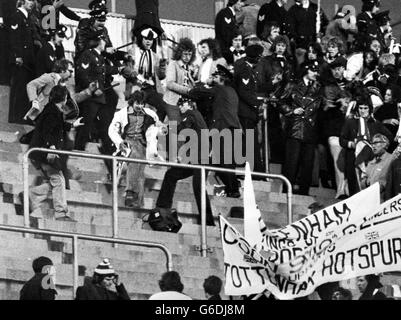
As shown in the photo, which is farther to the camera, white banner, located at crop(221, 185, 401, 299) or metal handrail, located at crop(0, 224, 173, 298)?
metal handrail, located at crop(0, 224, 173, 298)

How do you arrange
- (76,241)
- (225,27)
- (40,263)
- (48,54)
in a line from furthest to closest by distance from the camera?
(225,27), (48,54), (76,241), (40,263)

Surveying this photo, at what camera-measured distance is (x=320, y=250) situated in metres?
28.4

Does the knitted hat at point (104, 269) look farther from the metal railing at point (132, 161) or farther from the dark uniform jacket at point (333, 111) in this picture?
the dark uniform jacket at point (333, 111)

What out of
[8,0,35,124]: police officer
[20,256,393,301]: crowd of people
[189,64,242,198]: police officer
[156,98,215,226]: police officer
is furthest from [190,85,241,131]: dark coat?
[20,256,393,301]: crowd of people

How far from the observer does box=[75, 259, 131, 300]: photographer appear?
92.6ft

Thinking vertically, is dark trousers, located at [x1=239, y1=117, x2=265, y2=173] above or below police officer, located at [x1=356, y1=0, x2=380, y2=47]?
below

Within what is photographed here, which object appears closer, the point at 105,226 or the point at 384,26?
the point at 105,226

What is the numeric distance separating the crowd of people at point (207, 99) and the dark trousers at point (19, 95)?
0.01m

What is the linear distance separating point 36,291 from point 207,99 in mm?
5411

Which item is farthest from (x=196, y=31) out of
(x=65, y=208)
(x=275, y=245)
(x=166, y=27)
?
(x=275, y=245)

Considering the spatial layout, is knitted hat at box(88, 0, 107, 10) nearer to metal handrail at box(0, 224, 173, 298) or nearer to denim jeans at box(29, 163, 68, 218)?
denim jeans at box(29, 163, 68, 218)

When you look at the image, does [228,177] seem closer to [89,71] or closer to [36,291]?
[89,71]

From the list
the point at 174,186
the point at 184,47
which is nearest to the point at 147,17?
the point at 184,47

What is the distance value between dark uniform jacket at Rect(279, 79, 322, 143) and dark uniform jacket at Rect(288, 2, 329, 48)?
2.21 metres
